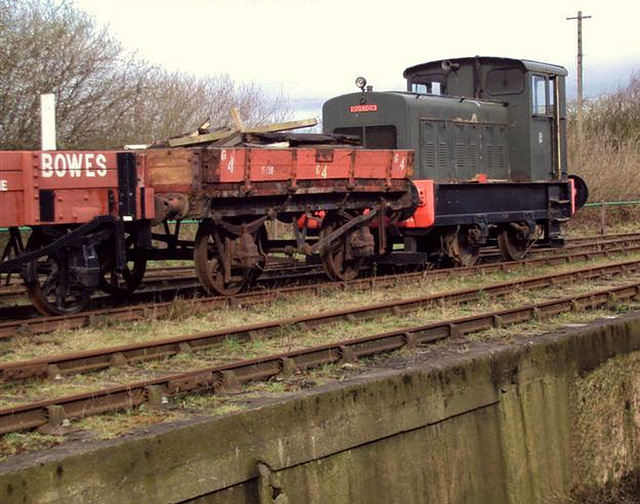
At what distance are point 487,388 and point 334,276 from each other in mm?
5505

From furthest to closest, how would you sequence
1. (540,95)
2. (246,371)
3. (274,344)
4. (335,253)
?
(540,95), (335,253), (274,344), (246,371)

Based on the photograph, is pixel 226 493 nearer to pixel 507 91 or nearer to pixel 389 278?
pixel 389 278

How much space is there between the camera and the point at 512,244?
16250 mm

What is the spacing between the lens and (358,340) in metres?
7.57

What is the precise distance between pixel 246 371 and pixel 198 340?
55.0 inches

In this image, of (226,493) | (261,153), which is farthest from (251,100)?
(226,493)

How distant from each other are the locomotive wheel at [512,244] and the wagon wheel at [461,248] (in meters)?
0.95

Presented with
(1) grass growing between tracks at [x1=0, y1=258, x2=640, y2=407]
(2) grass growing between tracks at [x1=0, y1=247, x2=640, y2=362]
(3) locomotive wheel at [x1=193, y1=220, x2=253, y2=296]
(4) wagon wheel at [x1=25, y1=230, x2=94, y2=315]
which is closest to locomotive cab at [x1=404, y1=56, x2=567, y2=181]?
(2) grass growing between tracks at [x1=0, y1=247, x2=640, y2=362]

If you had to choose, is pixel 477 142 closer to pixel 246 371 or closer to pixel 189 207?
pixel 189 207

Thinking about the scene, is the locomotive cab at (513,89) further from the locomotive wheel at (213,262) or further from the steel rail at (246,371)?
the steel rail at (246,371)

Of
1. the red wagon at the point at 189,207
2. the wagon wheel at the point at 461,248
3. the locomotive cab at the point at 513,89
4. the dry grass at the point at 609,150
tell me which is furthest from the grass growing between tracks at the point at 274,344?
the dry grass at the point at 609,150

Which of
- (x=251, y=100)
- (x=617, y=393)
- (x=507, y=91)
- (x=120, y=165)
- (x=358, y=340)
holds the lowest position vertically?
(x=617, y=393)

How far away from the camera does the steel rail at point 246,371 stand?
5410 millimetres

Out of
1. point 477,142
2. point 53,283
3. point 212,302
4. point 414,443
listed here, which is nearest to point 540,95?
point 477,142
